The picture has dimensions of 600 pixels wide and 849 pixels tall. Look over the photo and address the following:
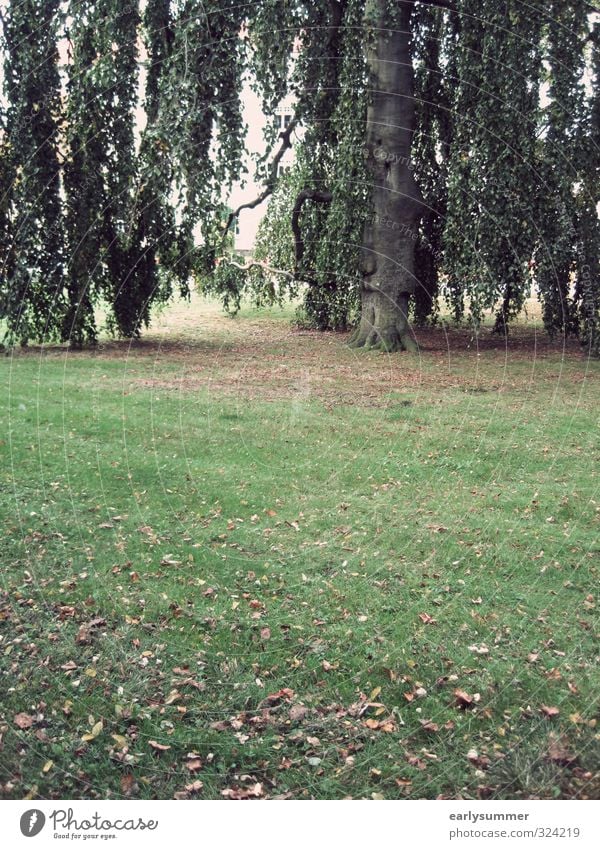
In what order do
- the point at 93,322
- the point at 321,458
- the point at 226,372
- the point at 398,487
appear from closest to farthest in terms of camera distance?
the point at 398,487, the point at 321,458, the point at 226,372, the point at 93,322

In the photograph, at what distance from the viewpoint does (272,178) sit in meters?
8.24

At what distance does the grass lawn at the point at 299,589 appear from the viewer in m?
2.78

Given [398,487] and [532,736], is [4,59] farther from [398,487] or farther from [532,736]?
[532,736]

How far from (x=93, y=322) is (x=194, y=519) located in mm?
5873

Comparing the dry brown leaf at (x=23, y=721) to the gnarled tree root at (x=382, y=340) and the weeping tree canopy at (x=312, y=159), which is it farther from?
the gnarled tree root at (x=382, y=340)

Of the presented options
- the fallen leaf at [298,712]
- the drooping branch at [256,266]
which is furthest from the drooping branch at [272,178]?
the fallen leaf at [298,712]

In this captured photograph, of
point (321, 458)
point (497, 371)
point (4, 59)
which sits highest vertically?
point (4, 59)

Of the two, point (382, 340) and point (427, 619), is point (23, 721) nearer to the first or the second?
point (427, 619)

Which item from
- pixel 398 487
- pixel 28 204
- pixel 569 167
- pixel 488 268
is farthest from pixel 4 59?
pixel 398 487

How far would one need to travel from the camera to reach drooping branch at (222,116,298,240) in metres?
7.87

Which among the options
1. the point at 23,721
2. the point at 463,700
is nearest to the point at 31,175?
the point at 23,721

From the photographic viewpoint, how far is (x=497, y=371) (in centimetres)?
906

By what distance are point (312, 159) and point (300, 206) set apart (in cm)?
60

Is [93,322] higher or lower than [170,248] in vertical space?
lower
